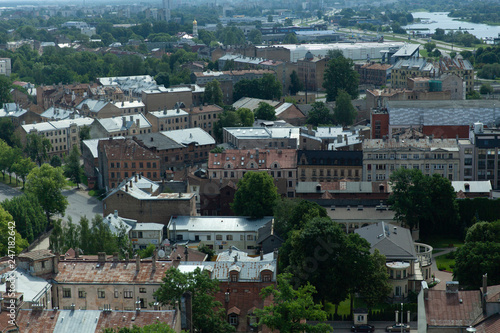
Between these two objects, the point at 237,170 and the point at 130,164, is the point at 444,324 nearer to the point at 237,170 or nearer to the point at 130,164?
the point at 237,170

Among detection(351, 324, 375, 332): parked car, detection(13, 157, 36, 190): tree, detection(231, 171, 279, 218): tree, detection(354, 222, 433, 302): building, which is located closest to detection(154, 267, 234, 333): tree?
detection(351, 324, 375, 332): parked car

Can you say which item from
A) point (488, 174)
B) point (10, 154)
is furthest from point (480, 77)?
point (10, 154)

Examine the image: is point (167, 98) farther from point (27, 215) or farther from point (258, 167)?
point (27, 215)

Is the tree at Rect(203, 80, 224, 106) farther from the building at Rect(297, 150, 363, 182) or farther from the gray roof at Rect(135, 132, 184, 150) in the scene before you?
the building at Rect(297, 150, 363, 182)

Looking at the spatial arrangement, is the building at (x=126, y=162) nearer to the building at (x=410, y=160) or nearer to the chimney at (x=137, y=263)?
the building at (x=410, y=160)

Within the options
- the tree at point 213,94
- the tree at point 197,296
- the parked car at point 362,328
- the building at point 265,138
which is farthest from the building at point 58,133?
the tree at point 197,296
